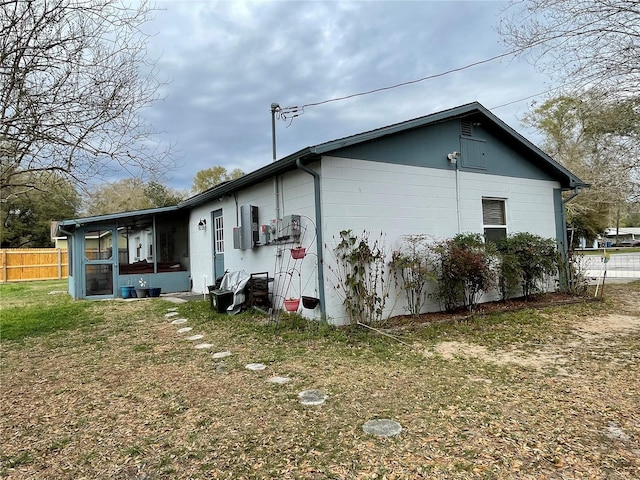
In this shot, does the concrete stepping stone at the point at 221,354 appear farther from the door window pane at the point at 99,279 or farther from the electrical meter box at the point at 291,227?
the door window pane at the point at 99,279

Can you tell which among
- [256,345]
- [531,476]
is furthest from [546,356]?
[256,345]

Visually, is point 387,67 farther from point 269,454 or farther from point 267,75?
point 269,454

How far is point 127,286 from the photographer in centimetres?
1089

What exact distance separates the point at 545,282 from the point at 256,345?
648 centimetres

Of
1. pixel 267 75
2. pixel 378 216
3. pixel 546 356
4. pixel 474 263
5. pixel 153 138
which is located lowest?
pixel 546 356

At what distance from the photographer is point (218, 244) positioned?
10.1 m

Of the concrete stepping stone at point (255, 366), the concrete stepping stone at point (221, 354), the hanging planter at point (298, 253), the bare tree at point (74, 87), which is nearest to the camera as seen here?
the bare tree at point (74, 87)

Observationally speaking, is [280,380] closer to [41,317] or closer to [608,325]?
[608,325]

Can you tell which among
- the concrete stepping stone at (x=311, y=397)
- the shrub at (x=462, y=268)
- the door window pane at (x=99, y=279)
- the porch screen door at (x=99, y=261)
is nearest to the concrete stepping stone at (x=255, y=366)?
the concrete stepping stone at (x=311, y=397)

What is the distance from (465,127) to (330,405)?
6442 mm

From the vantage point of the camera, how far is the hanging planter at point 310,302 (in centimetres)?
591

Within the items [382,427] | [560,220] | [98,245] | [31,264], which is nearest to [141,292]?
[98,245]

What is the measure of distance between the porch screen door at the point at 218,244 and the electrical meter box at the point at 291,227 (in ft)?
12.3

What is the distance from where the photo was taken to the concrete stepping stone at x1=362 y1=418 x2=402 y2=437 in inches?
107
